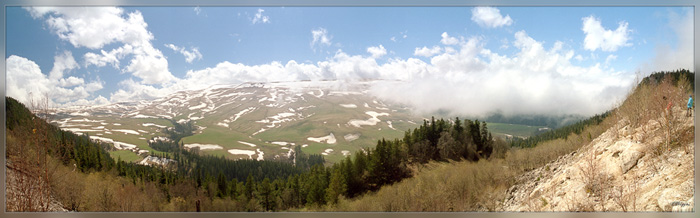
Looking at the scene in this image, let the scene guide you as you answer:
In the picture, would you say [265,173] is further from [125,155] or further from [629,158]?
[629,158]

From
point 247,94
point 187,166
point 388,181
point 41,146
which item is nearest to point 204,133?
point 187,166

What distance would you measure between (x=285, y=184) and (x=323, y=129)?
4435 millimetres

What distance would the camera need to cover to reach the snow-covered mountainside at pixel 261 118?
8984 mm

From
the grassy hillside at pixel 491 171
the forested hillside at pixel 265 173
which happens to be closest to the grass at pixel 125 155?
the forested hillside at pixel 265 173

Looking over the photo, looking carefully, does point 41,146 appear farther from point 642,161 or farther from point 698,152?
point 642,161

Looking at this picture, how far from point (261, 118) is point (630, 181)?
13.4 metres

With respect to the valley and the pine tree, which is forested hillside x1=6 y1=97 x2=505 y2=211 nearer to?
the pine tree

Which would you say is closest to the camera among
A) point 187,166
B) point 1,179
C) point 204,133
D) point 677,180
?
point 1,179

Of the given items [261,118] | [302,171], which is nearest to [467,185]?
[302,171]

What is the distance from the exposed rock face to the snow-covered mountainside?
5256 millimetres

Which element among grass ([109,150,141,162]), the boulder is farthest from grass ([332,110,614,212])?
grass ([109,150,141,162])

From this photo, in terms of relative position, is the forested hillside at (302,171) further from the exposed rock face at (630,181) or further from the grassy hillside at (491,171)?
the exposed rock face at (630,181)

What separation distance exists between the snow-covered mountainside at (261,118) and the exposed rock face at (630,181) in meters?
5.26

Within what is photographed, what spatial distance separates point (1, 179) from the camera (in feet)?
9.90
